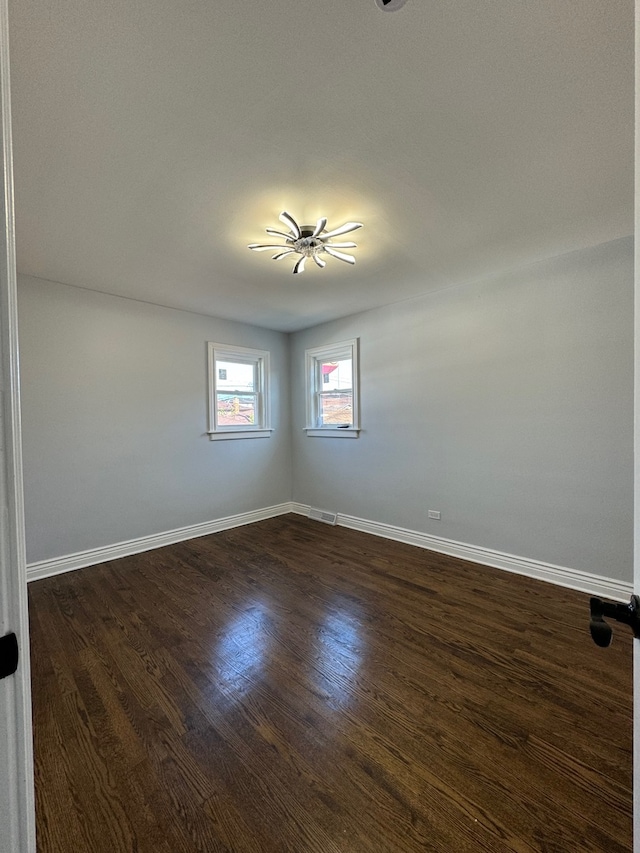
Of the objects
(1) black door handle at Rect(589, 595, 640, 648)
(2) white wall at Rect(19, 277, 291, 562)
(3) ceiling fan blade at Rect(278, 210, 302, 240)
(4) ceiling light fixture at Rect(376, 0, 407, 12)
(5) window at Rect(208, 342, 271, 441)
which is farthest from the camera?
(5) window at Rect(208, 342, 271, 441)

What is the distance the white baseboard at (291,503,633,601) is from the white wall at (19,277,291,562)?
6.03 ft

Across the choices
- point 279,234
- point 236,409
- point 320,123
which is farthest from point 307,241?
point 236,409

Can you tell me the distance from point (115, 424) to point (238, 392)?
1.53 meters

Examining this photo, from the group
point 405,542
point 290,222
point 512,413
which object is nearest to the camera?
point 290,222

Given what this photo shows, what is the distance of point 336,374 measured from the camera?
179 inches

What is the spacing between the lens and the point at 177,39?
114 centimetres

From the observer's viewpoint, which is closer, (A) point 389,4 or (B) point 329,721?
(A) point 389,4

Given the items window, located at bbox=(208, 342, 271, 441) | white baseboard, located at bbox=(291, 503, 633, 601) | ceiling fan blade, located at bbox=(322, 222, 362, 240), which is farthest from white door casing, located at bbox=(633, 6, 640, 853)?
window, located at bbox=(208, 342, 271, 441)

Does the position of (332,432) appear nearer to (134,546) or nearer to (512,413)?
(512,413)

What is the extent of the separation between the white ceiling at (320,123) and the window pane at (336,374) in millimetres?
1962

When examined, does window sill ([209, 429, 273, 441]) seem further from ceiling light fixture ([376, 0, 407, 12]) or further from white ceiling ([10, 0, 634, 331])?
ceiling light fixture ([376, 0, 407, 12])

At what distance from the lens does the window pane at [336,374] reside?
4382mm

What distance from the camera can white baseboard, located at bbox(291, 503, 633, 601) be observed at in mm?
2514

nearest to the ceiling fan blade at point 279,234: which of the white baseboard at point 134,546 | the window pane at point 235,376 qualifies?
the window pane at point 235,376
